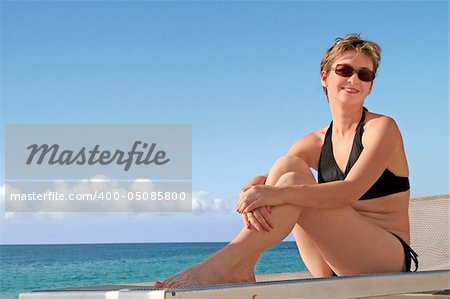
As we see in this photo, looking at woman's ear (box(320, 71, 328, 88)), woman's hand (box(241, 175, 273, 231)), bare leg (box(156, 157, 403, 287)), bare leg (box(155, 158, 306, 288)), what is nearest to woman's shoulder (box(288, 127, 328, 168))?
woman's ear (box(320, 71, 328, 88))

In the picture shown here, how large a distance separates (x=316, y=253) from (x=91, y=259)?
4513 centimetres

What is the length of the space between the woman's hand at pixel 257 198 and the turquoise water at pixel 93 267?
1012 inches

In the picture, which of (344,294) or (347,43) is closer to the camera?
(344,294)

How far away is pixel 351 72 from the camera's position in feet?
11.5

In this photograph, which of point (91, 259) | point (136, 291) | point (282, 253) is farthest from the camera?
point (282, 253)

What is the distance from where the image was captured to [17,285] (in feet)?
102

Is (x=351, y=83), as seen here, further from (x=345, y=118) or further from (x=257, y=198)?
(x=257, y=198)

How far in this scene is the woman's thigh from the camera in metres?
3.10

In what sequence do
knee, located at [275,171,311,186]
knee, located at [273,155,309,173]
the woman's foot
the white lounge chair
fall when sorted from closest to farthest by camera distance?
the white lounge chair, the woman's foot, knee, located at [275,171,311,186], knee, located at [273,155,309,173]

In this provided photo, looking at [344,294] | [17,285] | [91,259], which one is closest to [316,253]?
[344,294]

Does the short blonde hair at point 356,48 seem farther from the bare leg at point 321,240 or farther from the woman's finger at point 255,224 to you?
the woman's finger at point 255,224

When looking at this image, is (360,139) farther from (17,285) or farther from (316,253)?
(17,285)

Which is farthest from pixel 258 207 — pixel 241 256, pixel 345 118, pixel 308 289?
pixel 345 118

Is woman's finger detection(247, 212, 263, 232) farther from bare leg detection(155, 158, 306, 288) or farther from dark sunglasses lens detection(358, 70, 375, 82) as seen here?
dark sunglasses lens detection(358, 70, 375, 82)
